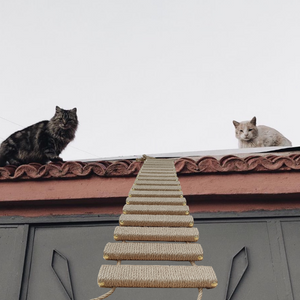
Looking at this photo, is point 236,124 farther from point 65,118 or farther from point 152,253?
point 152,253

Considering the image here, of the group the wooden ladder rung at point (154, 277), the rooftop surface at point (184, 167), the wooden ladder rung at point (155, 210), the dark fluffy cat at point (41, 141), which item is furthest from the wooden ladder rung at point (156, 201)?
the dark fluffy cat at point (41, 141)

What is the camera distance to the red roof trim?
2.31m

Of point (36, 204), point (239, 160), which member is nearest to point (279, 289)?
point (239, 160)

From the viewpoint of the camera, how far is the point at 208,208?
255 cm

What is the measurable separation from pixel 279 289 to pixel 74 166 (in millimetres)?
1903

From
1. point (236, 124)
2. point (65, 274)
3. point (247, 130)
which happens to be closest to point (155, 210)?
point (65, 274)

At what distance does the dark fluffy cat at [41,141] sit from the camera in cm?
355

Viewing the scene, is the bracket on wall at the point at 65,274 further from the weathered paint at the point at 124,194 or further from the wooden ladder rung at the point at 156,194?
the wooden ladder rung at the point at 156,194

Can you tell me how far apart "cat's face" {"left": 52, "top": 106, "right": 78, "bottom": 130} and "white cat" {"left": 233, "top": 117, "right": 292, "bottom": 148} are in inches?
139

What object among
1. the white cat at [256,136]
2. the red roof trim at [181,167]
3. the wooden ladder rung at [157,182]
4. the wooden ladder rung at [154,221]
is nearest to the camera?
the wooden ladder rung at [154,221]

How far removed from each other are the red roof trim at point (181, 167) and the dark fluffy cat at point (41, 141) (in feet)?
3.43

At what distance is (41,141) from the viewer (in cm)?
368

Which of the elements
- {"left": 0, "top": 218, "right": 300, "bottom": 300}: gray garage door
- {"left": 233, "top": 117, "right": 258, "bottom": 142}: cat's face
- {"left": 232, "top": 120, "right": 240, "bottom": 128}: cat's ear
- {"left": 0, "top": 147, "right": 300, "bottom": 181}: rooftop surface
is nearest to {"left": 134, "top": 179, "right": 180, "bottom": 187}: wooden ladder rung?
{"left": 0, "top": 147, "right": 300, "bottom": 181}: rooftop surface

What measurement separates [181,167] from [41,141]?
6.91 feet
